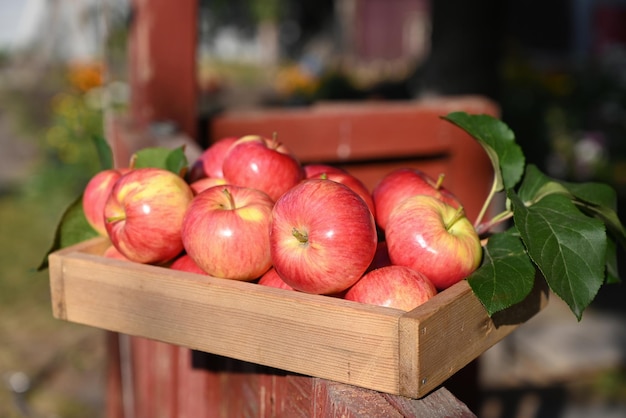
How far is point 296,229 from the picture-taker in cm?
119

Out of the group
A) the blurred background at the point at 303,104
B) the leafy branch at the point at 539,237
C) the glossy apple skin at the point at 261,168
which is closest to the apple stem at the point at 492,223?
the leafy branch at the point at 539,237

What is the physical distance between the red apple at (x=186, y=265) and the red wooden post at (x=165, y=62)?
1.36 meters

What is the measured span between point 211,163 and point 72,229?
0.30 meters

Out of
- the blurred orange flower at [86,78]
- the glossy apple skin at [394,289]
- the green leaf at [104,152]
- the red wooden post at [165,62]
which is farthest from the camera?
the blurred orange flower at [86,78]

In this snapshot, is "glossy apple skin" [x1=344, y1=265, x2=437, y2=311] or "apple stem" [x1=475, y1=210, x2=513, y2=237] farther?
"apple stem" [x1=475, y1=210, x2=513, y2=237]

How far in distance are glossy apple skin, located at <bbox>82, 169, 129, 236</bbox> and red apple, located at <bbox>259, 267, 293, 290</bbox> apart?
1.28 feet

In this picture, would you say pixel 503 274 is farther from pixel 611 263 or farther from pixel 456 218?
pixel 611 263

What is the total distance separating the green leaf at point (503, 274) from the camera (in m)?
1.15

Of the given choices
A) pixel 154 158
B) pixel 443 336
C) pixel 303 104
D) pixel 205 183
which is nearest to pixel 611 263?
pixel 443 336

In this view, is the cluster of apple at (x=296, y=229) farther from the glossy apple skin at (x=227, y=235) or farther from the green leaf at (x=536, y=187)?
the green leaf at (x=536, y=187)

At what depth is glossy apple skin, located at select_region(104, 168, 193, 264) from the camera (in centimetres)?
131

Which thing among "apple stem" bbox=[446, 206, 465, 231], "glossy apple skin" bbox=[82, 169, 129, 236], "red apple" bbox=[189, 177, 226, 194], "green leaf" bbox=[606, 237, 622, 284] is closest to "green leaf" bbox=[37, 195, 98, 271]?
"glossy apple skin" bbox=[82, 169, 129, 236]

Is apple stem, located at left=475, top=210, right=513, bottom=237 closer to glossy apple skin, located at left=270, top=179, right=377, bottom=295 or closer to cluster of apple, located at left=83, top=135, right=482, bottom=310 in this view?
cluster of apple, located at left=83, top=135, right=482, bottom=310

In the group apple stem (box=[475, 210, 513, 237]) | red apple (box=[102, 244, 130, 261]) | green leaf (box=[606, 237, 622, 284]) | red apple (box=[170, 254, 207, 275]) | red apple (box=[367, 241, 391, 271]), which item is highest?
apple stem (box=[475, 210, 513, 237])
